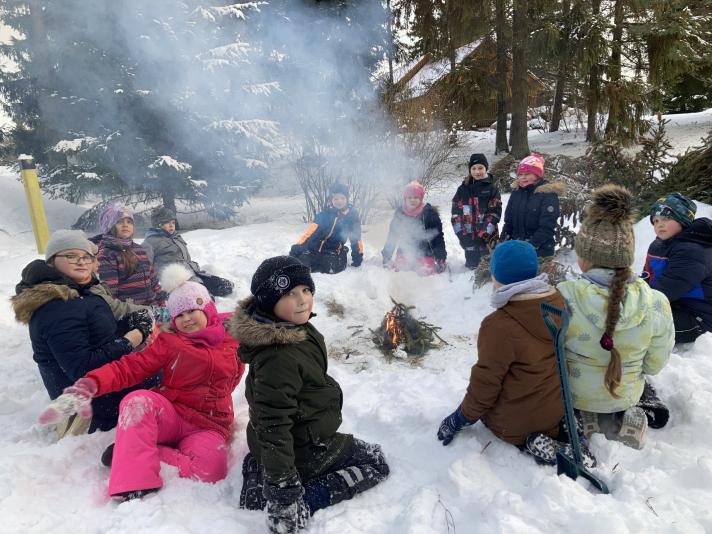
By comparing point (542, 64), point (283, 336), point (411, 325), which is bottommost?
point (411, 325)

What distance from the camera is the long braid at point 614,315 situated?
2264mm

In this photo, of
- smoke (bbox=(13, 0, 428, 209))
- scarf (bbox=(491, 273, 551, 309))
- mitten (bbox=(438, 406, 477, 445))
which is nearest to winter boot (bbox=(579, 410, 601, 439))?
mitten (bbox=(438, 406, 477, 445))

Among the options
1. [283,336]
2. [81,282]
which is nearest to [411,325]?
[283,336]

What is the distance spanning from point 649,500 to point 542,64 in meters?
13.9

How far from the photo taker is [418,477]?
247cm

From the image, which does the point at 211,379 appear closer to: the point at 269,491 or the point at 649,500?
the point at 269,491

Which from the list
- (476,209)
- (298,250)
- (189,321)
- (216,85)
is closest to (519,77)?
(216,85)

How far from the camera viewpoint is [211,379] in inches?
114

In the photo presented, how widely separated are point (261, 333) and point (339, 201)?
5058mm

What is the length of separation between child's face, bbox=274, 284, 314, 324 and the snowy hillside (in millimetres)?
970

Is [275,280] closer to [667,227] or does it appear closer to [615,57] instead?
[667,227]

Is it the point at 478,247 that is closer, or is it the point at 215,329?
the point at 215,329

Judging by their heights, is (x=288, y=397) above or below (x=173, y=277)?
below

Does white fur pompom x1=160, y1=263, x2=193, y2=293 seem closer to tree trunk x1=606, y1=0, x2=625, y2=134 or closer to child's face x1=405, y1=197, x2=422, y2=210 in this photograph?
child's face x1=405, y1=197, x2=422, y2=210
